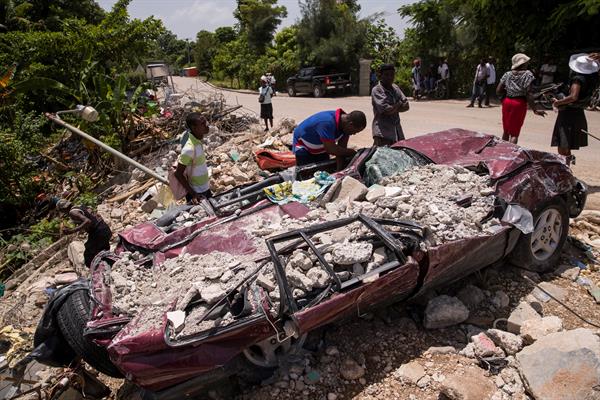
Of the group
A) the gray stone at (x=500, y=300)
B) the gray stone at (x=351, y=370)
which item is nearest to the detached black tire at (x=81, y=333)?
the gray stone at (x=351, y=370)

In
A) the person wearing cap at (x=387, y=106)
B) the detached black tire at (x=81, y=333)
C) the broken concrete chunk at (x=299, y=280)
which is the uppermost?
the person wearing cap at (x=387, y=106)

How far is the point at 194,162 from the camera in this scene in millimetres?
4621

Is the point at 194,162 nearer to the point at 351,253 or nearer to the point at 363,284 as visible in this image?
the point at 351,253

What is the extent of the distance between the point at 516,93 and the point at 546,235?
285 centimetres

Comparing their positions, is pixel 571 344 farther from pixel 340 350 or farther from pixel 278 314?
pixel 278 314

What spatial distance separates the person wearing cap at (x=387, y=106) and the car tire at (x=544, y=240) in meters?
2.25

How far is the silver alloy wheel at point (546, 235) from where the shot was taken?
3751 millimetres

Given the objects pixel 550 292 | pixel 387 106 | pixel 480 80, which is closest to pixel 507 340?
pixel 550 292

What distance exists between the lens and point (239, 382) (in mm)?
3078

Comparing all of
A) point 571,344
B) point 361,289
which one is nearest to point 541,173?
point 571,344

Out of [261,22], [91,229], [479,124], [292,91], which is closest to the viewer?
[91,229]

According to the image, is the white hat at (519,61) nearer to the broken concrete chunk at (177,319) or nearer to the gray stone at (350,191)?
the gray stone at (350,191)

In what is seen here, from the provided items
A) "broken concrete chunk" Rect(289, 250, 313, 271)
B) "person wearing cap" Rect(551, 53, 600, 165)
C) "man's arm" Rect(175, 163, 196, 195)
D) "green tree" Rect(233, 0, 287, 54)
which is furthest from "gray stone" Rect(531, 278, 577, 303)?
"green tree" Rect(233, 0, 287, 54)

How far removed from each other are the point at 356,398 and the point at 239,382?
0.85 meters
